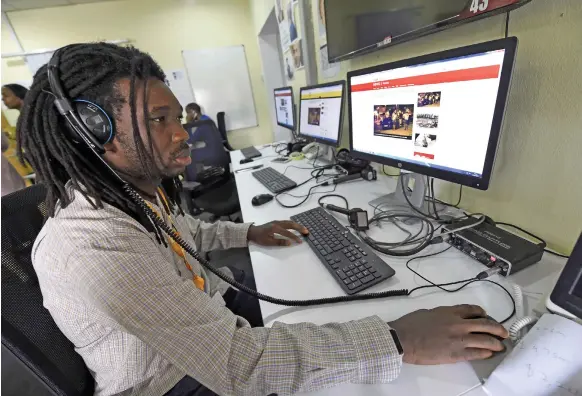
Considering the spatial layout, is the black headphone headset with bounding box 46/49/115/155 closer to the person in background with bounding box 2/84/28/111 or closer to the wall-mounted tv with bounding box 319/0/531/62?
the wall-mounted tv with bounding box 319/0/531/62

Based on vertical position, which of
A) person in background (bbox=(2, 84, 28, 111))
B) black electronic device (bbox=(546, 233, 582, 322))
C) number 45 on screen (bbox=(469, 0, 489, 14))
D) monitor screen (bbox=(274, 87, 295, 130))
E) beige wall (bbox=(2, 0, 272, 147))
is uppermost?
beige wall (bbox=(2, 0, 272, 147))

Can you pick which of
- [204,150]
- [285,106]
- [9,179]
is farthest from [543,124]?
[9,179]

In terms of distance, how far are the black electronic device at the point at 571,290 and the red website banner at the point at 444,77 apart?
39cm

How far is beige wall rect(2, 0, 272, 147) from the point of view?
3.70 meters

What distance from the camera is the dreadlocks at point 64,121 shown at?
0.52 m

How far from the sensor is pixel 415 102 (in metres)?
0.73

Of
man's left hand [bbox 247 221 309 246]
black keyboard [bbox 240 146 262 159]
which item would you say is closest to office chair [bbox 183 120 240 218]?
black keyboard [bbox 240 146 262 159]

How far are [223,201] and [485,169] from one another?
5.65 feet

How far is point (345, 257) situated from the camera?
676 millimetres

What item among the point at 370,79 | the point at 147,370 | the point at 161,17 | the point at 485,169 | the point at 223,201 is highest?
the point at 161,17

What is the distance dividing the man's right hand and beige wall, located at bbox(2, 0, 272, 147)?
484cm

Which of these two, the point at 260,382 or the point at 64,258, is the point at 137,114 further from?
the point at 260,382

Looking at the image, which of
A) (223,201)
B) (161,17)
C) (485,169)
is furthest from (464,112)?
(161,17)

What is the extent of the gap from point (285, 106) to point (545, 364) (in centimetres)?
217
